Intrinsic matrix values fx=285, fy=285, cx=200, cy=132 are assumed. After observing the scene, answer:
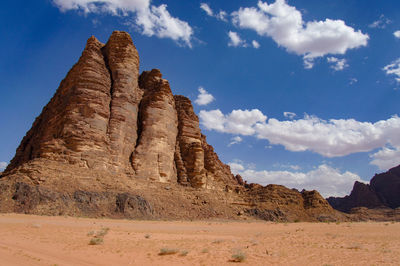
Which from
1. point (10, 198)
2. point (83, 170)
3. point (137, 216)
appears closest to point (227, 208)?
point (137, 216)

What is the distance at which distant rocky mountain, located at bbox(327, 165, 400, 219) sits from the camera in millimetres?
103250

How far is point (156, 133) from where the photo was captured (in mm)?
43969

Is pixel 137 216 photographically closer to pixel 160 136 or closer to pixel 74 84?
pixel 160 136

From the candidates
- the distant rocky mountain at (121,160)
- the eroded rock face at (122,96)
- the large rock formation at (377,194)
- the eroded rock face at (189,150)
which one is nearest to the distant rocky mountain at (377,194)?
the large rock formation at (377,194)

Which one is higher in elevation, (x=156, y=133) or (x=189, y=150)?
(x=156, y=133)

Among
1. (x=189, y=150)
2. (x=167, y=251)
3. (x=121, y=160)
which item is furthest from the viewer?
(x=189, y=150)

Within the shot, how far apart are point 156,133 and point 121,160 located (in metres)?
7.69

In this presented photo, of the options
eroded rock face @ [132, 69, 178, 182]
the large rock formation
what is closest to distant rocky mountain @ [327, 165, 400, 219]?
the large rock formation

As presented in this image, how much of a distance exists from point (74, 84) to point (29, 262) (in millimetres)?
34138

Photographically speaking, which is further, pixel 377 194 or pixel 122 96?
pixel 377 194

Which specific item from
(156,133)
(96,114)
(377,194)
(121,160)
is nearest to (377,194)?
(377,194)

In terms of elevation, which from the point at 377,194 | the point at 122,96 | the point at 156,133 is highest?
the point at 122,96

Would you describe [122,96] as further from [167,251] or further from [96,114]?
[167,251]

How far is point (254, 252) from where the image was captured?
12.1 meters
